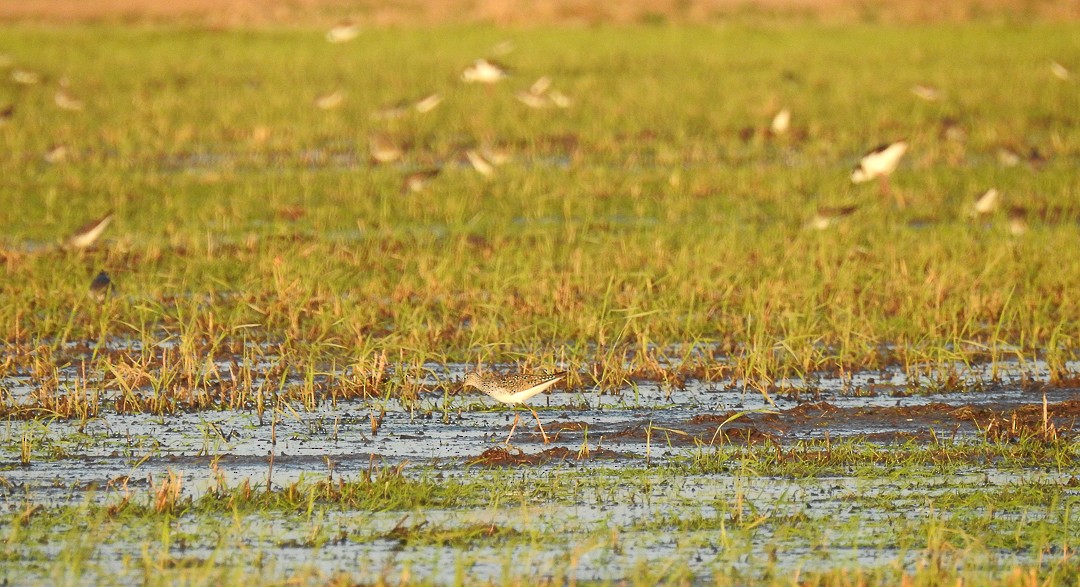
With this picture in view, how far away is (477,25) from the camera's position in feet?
103

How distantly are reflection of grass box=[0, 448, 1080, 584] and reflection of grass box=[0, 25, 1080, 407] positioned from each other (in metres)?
1.50

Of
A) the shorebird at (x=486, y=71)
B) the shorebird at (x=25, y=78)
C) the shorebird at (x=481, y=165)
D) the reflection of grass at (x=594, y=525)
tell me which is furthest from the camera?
the shorebird at (x=25, y=78)

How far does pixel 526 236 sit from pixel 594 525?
245 inches

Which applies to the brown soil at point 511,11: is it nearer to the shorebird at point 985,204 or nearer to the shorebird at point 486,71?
the shorebird at point 486,71

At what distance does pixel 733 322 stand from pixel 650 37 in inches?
807

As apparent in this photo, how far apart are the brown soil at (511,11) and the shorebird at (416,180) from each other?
59.3 feet

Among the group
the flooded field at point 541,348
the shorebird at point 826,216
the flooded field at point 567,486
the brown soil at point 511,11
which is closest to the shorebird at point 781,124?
the flooded field at point 541,348

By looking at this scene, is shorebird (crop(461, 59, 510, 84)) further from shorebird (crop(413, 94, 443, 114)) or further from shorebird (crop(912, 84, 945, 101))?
shorebird (crop(912, 84, 945, 101))

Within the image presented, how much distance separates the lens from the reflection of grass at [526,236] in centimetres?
829

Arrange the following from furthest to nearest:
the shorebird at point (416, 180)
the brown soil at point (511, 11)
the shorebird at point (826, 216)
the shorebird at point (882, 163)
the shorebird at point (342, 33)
A: the brown soil at point (511, 11), the shorebird at point (342, 33), the shorebird at point (416, 180), the shorebird at point (882, 163), the shorebird at point (826, 216)

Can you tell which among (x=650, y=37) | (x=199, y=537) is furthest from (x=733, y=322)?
(x=650, y=37)

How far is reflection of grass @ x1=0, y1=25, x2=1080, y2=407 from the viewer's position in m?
8.29

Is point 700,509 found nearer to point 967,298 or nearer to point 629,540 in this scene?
point 629,540

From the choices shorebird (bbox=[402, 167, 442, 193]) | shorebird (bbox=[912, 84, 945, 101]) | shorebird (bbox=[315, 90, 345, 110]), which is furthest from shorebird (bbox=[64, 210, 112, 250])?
shorebird (bbox=[912, 84, 945, 101])
